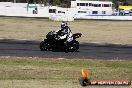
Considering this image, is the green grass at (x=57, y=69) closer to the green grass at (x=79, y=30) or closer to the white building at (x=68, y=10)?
the green grass at (x=79, y=30)

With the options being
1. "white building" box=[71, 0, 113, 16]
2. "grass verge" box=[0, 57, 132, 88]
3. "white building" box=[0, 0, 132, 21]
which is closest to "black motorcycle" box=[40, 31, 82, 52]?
"grass verge" box=[0, 57, 132, 88]

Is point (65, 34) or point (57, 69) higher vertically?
point (65, 34)

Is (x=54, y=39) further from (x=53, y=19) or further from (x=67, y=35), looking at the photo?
(x=53, y=19)

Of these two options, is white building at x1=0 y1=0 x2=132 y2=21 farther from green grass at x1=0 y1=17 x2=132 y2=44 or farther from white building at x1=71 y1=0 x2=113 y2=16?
green grass at x1=0 y1=17 x2=132 y2=44

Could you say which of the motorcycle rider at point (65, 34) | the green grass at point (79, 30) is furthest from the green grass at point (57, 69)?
the green grass at point (79, 30)

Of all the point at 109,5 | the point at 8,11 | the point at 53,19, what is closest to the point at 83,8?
the point at 109,5

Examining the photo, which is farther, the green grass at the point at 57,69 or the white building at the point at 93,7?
the white building at the point at 93,7

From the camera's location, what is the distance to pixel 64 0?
137m

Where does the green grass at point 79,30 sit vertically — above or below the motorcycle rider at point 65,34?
below

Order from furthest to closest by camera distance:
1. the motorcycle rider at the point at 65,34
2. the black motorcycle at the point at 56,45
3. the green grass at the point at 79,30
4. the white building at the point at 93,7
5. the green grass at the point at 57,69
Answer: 1. the white building at the point at 93,7
2. the green grass at the point at 79,30
3. the black motorcycle at the point at 56,45
4. the motorcycle rider at the point at 65,34
5. the green grass at the point at 57,69

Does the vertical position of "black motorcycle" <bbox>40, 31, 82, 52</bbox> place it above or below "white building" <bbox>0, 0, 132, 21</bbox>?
below

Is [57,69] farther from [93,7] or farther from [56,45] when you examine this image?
[93,7]

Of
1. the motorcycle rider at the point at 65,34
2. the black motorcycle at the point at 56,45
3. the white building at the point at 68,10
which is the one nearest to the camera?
the motorcycle rider at the point at 65,34

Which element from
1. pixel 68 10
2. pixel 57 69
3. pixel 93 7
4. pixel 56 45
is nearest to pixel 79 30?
pixel 56 45
